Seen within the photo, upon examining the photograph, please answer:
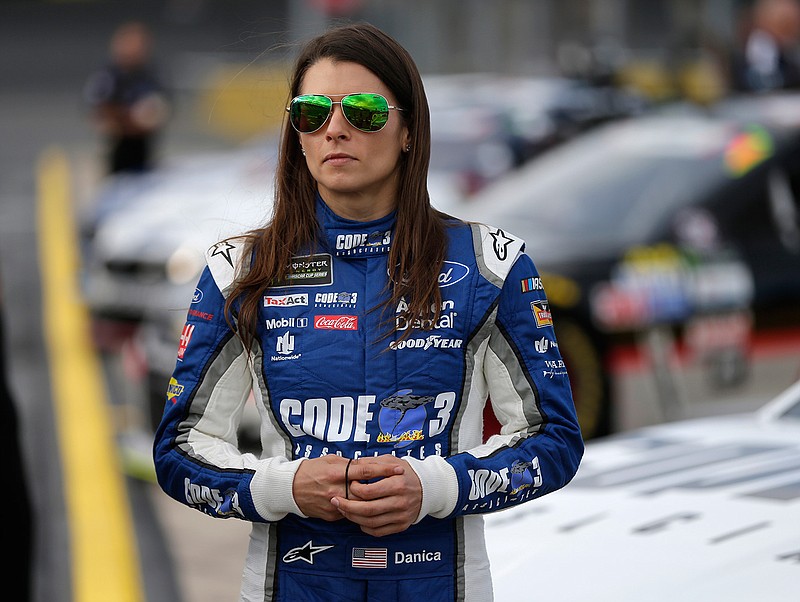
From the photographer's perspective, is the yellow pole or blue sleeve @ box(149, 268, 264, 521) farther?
the yellow pole

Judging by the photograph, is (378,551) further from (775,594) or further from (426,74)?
(426,74)

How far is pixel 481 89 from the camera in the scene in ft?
48.8

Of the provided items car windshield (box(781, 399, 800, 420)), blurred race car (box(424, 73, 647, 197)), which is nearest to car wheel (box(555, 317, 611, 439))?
car windshield (box(781, 399, 800, 420))

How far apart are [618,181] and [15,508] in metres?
4.17

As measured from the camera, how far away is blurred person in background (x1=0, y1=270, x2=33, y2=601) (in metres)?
3.89

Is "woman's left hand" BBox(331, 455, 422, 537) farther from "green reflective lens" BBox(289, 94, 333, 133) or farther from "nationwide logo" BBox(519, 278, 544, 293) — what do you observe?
"green reflective lens" BBox(289, 94, 333, 133)

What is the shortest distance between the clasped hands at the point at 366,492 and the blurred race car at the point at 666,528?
2.24 ft

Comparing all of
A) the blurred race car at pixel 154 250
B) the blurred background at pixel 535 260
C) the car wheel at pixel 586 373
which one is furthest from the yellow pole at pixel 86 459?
the car wheel at pixel 586 373

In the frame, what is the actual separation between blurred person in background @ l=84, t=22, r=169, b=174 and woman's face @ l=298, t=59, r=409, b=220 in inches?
559

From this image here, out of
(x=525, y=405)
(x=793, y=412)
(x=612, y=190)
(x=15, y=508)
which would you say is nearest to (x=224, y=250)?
(x=525, y=405)

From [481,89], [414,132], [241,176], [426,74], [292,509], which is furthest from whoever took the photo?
[426,74]

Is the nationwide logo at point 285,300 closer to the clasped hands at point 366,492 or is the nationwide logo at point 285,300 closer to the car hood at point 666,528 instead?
the clasped hands at point 366,492

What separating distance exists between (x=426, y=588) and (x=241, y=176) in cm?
818

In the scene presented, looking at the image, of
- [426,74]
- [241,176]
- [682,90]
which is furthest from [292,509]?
[426,74]
